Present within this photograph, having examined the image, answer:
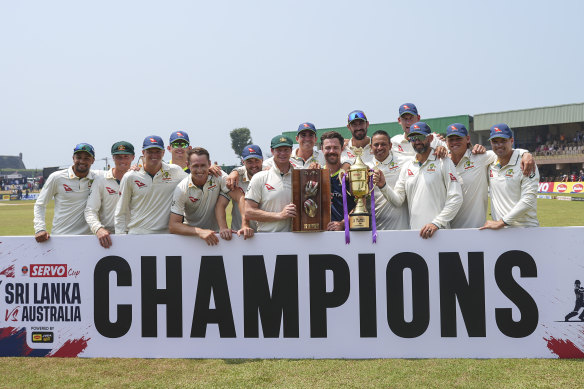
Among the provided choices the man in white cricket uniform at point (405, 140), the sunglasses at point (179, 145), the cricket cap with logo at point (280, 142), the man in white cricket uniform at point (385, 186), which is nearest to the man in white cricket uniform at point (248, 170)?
the cricket cap with logo at point (280, 142)

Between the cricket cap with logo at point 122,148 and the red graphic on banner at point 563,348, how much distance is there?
5121 mm

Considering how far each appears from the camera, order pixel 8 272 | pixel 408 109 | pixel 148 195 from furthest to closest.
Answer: pixel 408 109
pixel 148 195
pixel 8 272

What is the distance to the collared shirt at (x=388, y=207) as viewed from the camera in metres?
5.92

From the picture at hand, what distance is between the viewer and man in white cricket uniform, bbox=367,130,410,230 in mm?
5918

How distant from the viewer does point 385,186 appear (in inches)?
224

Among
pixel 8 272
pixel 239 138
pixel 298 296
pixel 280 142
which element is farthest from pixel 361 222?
pixel 239 138

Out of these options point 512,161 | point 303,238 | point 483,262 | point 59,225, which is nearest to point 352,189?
point 303,238

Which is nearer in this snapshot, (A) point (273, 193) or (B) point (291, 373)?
(B) point (291, 373)

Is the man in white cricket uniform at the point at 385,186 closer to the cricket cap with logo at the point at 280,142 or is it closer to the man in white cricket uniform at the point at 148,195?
the cricket cap with logo at the point at 280,142

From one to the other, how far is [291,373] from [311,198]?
1.70 meters

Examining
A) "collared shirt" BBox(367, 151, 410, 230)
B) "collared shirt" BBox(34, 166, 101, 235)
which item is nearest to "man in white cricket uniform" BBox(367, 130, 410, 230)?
"collared shirt" BBox(367, 151, 410, 230)

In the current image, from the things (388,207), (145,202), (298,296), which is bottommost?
(298,296)

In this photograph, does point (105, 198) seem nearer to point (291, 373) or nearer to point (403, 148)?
point (291, 373)

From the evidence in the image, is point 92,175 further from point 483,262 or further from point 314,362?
point 483,262
